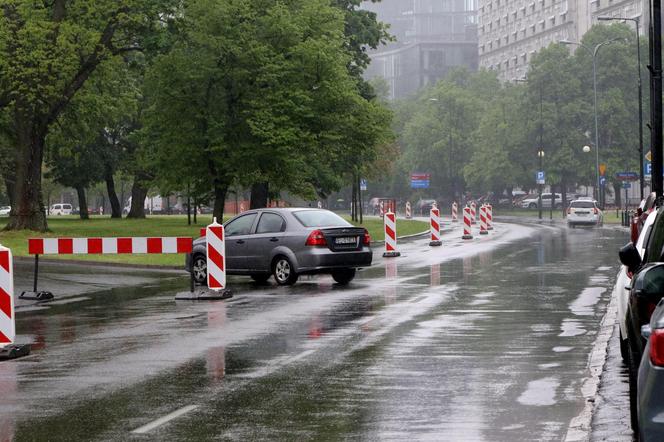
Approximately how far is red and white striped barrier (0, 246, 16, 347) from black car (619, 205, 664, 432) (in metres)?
6.93

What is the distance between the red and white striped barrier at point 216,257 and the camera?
21.7 m

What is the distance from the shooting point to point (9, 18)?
49.8m

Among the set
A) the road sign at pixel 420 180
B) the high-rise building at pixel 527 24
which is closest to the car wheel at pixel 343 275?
the high-rise building at pixel 527 24

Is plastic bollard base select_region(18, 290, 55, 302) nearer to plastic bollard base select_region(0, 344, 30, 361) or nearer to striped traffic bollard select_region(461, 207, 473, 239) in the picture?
plastic bollard base select_region(0, 344, 30, 361)

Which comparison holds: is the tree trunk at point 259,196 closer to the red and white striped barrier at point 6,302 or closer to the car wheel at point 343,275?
the car wheel at point 343,275

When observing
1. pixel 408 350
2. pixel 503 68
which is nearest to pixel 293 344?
pixel 408 350

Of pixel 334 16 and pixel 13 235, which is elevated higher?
pixel 334 16

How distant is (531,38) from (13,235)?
10978 cm

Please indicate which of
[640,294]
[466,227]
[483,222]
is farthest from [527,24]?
[640,294]

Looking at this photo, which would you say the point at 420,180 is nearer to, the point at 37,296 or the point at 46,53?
the point at 46,53

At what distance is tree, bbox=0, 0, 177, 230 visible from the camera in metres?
48.2

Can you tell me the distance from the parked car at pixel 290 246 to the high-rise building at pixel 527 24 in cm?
9647

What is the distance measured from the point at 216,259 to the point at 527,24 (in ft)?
440

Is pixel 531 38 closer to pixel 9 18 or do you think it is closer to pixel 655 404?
pixel 9 18
